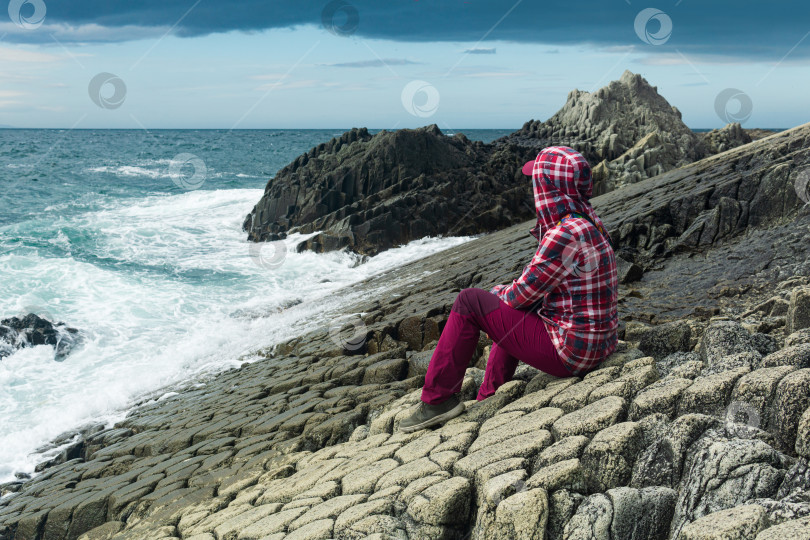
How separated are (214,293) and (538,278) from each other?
13.5m

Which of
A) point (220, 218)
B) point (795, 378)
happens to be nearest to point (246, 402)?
point (795, 378)

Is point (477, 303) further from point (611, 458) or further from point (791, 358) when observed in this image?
point (791, 358)

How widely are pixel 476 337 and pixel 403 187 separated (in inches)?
712

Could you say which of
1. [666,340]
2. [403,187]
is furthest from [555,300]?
[403,187]

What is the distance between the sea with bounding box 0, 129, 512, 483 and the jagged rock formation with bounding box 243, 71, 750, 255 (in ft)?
3.02

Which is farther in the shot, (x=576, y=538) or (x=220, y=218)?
(x=220, y=218)

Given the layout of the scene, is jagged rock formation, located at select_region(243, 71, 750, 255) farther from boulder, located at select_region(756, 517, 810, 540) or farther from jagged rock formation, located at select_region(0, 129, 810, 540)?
boulder, located at select_region(756, 517, 810, 540)

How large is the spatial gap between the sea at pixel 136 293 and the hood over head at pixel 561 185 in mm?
7103

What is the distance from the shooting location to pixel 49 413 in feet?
31.4

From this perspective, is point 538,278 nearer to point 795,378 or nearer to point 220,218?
point 795,378

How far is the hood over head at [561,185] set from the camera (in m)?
4.12

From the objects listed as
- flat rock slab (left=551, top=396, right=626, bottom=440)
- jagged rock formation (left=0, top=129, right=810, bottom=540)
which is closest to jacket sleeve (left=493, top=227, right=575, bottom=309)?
jagged rock formation (left=0, top=129, right=810, bottom=540)

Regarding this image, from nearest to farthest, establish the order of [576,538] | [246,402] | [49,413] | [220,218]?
[576,538] < [246,402] < [49,413] < [220,218]

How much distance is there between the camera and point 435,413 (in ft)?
15.1
